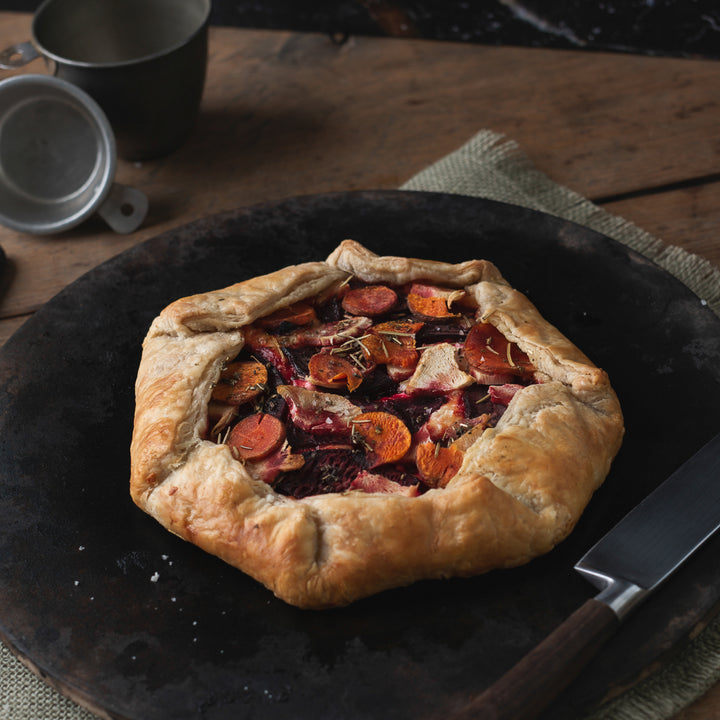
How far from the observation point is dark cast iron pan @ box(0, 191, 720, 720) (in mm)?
2678

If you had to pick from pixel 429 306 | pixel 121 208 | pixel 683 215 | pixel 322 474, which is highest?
pixel 683 215

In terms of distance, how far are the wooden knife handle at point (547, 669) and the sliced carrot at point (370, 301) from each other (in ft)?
5.27

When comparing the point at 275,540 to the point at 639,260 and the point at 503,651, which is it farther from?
the point at 639,260

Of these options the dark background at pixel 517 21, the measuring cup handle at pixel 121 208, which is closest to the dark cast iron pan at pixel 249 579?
the measuring cup handle at pixel 121 208

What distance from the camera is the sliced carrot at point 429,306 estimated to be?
3.70 m

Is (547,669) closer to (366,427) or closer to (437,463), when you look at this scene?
(437,463)

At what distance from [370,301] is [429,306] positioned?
264 mm

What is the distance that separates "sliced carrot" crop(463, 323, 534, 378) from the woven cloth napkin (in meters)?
1.19

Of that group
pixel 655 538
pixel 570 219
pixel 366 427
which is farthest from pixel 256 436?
pixel 570 219

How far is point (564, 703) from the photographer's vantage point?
2.57 m

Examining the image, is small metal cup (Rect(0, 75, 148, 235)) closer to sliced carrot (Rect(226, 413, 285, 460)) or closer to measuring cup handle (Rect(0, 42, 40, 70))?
measuring cup handle (Rect(0, 42, 40, 70))

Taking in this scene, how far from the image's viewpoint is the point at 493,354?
346 centimetres

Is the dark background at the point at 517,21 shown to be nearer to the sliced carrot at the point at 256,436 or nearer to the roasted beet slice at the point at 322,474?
the sliced carrot at the point at 256,436

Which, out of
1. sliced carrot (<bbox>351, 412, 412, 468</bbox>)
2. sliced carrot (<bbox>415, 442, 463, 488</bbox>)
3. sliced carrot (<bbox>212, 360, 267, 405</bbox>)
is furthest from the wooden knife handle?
sliced carrot (<bbox>212, 360, 267, 405</bbox>)
